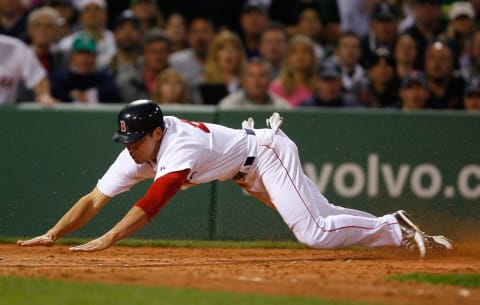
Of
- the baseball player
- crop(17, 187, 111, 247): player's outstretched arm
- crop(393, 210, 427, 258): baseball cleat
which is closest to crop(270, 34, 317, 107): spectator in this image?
the baseball player

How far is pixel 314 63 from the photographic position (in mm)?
12328

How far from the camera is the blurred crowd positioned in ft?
38.5

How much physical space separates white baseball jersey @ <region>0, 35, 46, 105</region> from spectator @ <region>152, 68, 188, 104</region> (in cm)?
125

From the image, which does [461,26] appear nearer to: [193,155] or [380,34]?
[380,34]

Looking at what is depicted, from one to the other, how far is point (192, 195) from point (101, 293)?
3985mm

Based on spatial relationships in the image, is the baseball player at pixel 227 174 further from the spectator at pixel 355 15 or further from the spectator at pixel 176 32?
the spectator at pixel 355 15

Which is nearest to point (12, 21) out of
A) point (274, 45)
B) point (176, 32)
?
point (176, 32)

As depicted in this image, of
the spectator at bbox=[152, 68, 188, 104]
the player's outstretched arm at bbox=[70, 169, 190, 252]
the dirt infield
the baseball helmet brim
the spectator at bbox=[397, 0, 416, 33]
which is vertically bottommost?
the dirt infield

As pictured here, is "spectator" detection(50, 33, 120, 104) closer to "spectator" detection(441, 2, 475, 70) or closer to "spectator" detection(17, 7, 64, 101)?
"spectator" detection(17, 7, 64, 101)

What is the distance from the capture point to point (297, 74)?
486 inches

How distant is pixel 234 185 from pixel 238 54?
222cm

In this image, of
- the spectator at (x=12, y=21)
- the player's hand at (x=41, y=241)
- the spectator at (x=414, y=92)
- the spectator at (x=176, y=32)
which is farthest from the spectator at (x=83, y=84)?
the player's hand at (x=41, y=241)

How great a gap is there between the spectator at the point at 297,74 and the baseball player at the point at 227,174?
10.7ft

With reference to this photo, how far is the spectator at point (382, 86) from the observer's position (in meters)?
12.3
